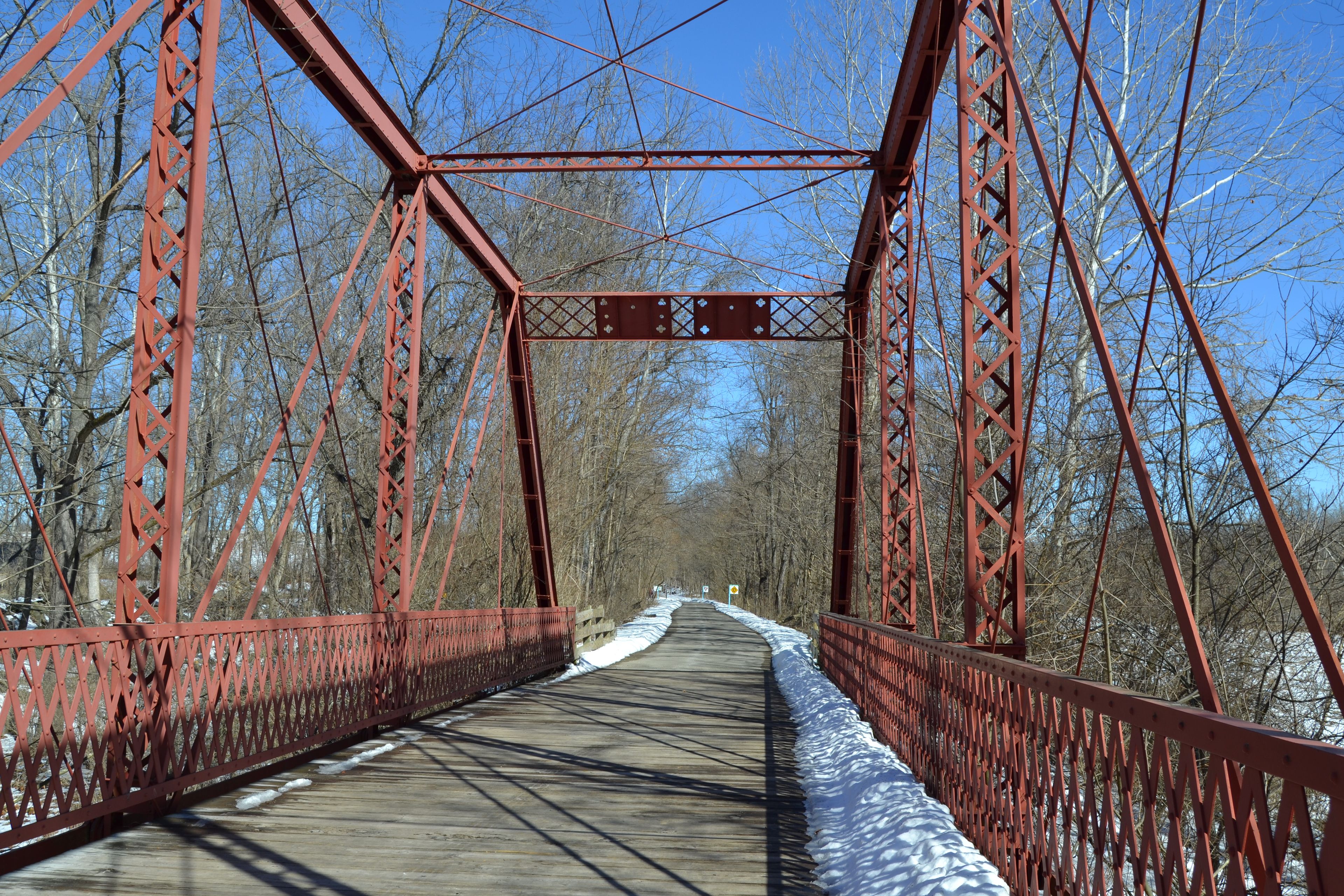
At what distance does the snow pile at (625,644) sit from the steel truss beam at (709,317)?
5742mm

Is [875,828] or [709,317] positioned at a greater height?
[709,317]

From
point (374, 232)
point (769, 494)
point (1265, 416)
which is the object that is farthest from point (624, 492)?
point (1265, 416)

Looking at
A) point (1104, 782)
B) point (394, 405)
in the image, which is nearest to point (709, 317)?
point (394, 405)

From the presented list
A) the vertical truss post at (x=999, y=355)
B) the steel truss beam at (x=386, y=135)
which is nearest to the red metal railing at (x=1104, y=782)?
the vertical truss post at (x=999, y=355)

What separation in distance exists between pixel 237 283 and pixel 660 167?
38.0ft

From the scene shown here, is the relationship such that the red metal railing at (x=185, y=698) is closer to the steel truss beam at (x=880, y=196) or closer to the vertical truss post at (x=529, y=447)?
the vertical truss post at (x=529, y=447)

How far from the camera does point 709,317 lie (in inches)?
655

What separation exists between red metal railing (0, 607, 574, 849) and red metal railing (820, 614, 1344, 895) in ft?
14.5

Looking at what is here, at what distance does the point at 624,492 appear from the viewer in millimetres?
37719

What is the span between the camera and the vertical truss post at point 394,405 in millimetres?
11242

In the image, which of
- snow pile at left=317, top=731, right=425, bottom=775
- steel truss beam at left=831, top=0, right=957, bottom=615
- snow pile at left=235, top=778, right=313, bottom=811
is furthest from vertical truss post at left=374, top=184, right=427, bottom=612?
steel truss beam at left=831, top=0, right=957, bottom=615

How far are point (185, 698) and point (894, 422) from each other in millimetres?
11302

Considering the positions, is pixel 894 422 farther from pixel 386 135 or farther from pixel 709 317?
pixel 386 135

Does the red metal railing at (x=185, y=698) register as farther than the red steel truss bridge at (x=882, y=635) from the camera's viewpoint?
Yes
